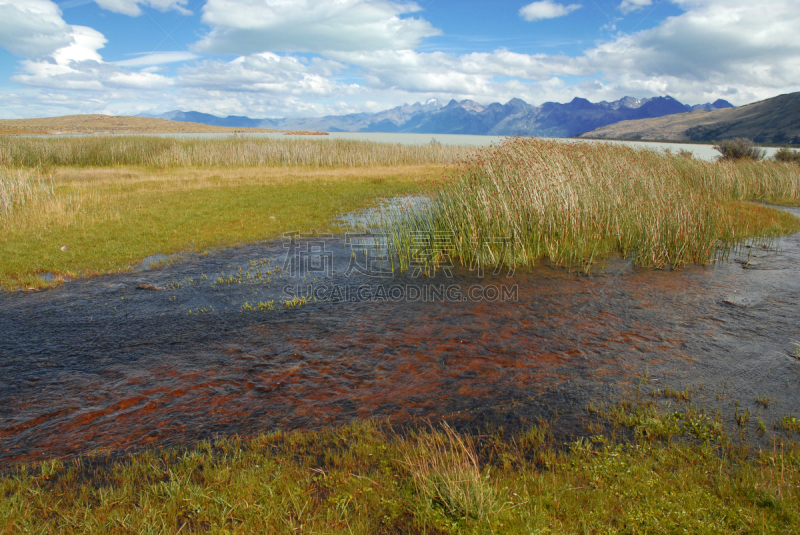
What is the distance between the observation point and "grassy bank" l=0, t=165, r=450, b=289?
421 inches

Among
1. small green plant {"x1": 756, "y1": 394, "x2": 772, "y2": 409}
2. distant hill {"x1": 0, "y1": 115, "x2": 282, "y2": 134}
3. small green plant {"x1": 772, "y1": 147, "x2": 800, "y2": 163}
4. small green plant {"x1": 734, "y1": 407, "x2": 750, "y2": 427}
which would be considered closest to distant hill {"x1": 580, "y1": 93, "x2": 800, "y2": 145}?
small green plant {"x1": 772, "y1": 147, "x2": 800, "y2": 163}

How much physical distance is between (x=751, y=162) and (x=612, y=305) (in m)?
19.7

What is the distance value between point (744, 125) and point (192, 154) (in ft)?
437

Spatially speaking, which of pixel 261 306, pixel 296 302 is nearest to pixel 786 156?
pixel 296 302

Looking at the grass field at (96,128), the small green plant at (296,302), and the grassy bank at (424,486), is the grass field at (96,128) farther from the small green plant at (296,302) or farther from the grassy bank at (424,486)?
the grassy bank at (424,486)

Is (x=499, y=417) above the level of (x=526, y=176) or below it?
below

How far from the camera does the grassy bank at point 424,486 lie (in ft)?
9.44

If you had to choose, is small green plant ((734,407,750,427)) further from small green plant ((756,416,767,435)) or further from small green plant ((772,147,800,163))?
small green plant ((772,147,800,163))

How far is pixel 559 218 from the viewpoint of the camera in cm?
1091

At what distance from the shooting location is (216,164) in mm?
33000

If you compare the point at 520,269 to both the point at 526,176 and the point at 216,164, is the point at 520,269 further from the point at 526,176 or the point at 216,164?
the point at 216,164

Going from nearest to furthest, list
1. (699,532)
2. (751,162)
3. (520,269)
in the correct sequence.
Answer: (699,532) → (520,269) → (751,162)

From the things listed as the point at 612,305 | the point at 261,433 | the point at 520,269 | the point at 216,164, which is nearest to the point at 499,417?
the point at 261,433

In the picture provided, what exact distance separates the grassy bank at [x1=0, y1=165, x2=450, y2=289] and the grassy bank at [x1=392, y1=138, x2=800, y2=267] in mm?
5059
